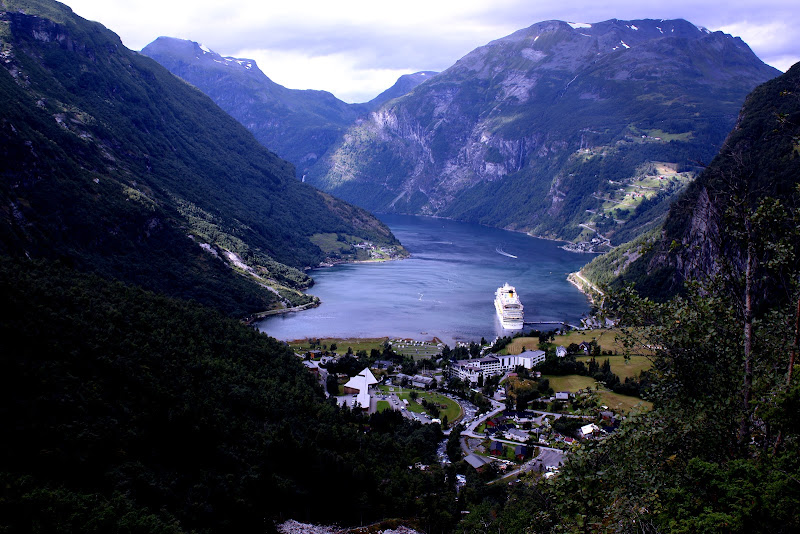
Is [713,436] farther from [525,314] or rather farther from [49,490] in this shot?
[525,314]

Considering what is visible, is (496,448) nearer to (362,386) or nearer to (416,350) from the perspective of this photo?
(362,386)

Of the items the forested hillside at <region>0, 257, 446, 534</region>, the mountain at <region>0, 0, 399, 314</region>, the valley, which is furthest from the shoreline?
the forested hillside at <region>0, 257, 446, 534</region>

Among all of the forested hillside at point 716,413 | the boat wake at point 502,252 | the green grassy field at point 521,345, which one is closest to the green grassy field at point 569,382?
the green grassy field at point 521,345

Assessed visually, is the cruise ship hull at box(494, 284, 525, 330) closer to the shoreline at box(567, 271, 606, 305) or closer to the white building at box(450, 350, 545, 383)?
the white building at box(450, 350, 545, 383)

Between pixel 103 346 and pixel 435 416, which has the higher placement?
pixel 103 346

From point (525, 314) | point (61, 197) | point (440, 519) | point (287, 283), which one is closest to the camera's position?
point (440, 519)

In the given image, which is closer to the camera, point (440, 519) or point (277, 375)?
point (440, 519)

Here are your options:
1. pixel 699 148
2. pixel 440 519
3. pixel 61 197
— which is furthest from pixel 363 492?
pixel 699 148
